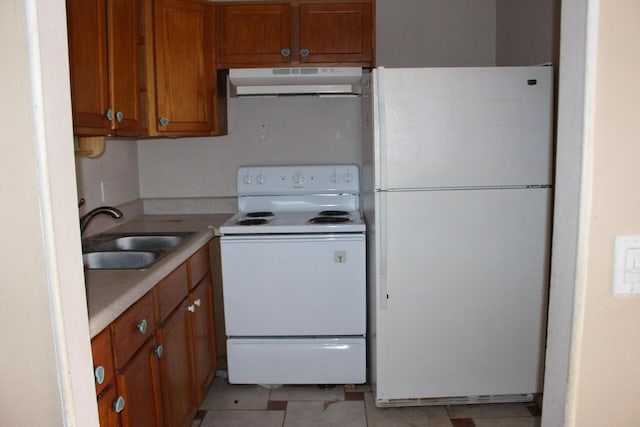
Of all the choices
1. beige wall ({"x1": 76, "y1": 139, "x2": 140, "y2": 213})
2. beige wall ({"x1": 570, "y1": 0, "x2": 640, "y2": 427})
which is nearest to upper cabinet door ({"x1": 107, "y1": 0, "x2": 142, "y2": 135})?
beige wall ({"x1": 76, "y1": 139, "x2": 140, "y2": 213})

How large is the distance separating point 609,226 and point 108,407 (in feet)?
4.29

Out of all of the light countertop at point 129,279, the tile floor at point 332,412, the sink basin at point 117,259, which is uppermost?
the light countertop at point 129,279

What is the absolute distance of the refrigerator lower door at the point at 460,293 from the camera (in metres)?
2.35

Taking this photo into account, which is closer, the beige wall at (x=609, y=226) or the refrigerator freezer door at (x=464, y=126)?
the beige wall at (x=609, y=226)

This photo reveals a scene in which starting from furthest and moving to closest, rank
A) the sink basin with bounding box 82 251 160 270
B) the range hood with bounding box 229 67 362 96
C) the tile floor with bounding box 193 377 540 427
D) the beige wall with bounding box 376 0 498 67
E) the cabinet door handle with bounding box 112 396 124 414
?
the beige wall with bounding box 376 0 498 67, the range hood with bounding box 229 67 362 96, the tile floor with bounding box 193 377 540 427, the sink basin with bounding box 82 251 160 270, the cabinet door handle with bounding box 112 396 124 414

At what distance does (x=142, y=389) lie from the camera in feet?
5.63

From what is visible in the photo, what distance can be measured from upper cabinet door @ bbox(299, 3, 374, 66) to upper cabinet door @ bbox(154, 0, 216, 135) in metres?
0.50

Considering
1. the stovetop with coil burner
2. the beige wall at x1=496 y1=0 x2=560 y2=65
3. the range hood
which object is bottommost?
the stovetop with coil burner

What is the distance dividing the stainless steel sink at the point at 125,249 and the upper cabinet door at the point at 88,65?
0.54 m

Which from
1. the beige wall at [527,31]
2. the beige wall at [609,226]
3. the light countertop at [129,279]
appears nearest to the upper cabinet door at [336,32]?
the beige wall at [527,31]

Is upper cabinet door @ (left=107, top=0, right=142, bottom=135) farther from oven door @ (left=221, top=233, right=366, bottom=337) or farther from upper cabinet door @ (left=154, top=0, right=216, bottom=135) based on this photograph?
oven door @ (left=221, top=233, right=366, bottom=337)

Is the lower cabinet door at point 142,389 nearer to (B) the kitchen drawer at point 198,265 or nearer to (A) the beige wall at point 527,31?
(B) the kitchen drawer at point 198,265

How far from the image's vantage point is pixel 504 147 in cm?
231

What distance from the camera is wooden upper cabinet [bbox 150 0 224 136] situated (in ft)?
8.59
